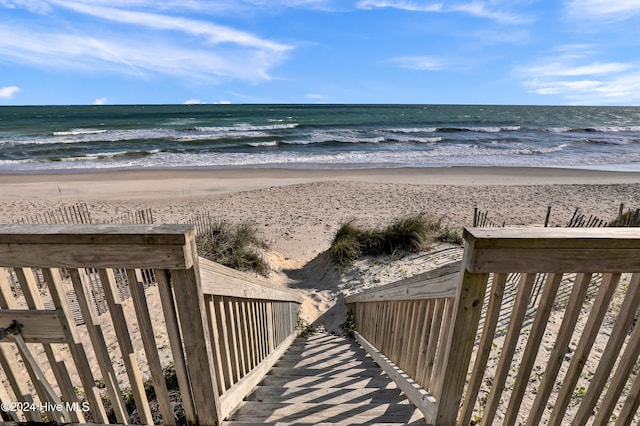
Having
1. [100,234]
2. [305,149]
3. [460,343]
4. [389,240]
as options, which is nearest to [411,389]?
[460,343]

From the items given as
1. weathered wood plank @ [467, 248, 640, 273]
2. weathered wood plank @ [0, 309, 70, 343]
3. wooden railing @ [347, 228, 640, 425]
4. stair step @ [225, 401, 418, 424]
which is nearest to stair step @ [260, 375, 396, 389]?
stair step @ [225, 401, 418, 424]

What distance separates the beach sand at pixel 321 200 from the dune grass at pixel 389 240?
1.31 ft

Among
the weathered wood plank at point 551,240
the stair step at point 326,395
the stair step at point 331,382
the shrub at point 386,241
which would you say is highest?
the weathered wood plank at point 551,240

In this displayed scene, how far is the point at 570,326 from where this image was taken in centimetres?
159

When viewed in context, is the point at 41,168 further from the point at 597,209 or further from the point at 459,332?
the point at 597,209

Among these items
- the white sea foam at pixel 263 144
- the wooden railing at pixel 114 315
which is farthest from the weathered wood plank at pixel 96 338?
the white sea foam at pixel 263 144

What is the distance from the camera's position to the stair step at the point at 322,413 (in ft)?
7.04

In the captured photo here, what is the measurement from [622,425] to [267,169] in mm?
18747

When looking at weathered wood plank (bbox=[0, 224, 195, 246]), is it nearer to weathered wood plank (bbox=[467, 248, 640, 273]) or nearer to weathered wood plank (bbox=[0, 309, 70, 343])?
weathered wood plank (bbox=[0, 309, 70, 343])

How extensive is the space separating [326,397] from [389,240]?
619 centimetres

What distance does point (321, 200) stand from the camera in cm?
1349

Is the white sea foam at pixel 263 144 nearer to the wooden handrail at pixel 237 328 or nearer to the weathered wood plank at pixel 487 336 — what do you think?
the wooden handrail at pixel 237 328

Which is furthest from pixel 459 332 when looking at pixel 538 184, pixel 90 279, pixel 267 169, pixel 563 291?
pixel 267 169

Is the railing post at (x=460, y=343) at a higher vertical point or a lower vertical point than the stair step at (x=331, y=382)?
higher
